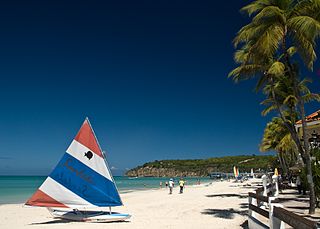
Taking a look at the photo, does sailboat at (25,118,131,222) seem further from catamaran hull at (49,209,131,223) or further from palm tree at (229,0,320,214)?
palm tree at (229,0,320,214)

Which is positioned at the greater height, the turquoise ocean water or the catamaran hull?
the turquoise ocean water

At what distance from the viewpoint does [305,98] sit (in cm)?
1742

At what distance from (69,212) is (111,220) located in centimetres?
199

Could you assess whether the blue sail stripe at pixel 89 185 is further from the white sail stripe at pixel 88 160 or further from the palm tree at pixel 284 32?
the palm tree at pixel 284 32

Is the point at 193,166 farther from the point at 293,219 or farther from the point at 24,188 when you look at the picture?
the point at 293,219

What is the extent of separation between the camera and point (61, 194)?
1194cm

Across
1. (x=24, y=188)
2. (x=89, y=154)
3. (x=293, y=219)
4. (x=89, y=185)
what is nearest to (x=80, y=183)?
(x=89, y=185)

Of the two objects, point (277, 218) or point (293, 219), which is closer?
point (293, 219)

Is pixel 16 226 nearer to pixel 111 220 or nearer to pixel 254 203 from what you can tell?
pixel 111 220

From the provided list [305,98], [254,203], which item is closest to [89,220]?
[254,203]

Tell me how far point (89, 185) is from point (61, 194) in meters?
1.05

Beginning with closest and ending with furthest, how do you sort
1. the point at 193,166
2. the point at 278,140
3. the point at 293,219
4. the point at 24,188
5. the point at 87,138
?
the point at 293,219
the point at 87,138
the point at 278,140
the point at 24,188
the point at 193,166

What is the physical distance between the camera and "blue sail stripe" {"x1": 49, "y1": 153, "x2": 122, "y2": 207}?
11883 mm

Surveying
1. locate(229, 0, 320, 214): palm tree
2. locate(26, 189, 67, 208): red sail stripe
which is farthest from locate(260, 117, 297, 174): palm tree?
locate(26, 189, 67, 208): red sail stripe
